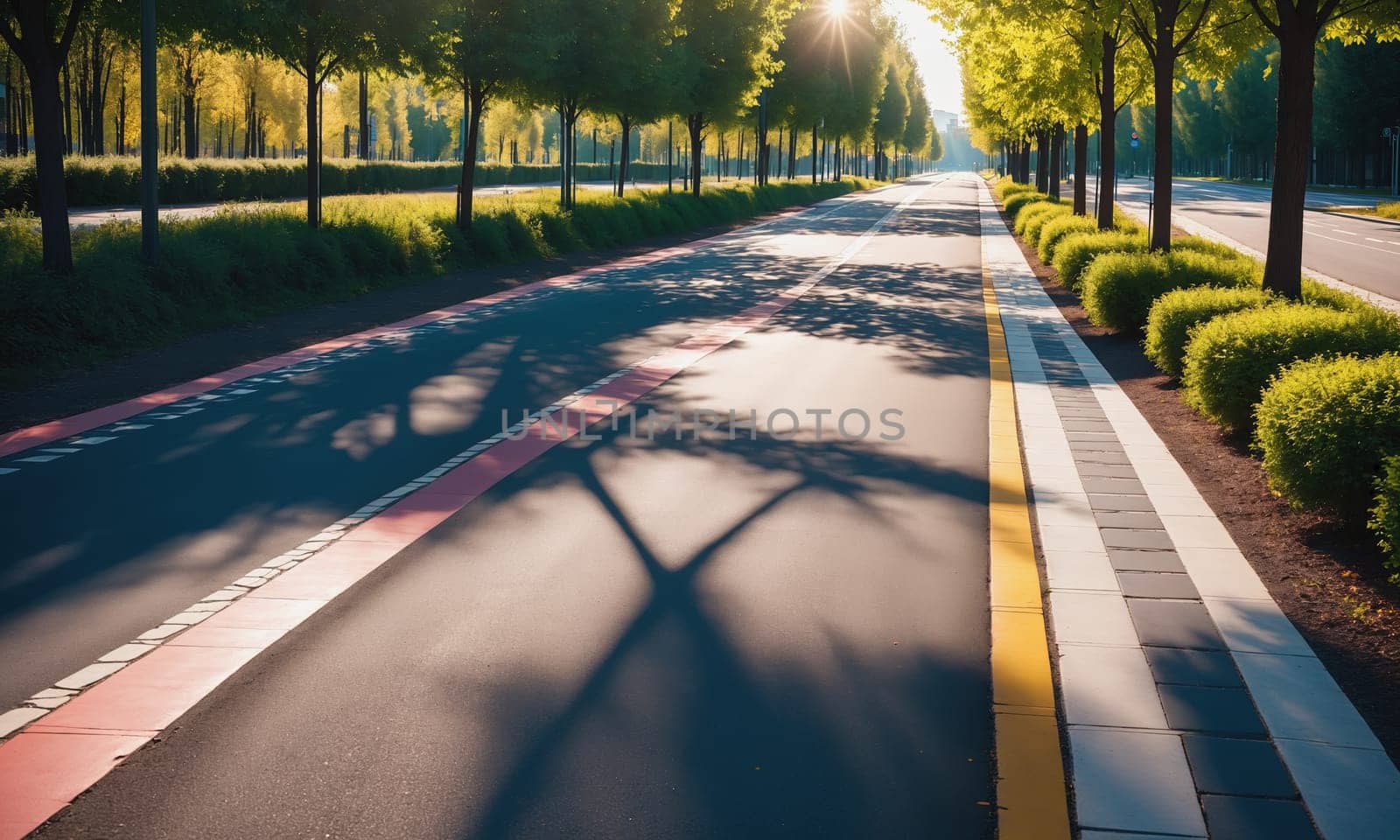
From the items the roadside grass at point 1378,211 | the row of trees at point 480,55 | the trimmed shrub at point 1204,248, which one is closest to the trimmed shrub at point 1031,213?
the trimmed shrub at point 1204,248

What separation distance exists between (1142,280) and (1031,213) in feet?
65.4

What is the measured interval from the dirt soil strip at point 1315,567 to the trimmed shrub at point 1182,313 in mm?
1406

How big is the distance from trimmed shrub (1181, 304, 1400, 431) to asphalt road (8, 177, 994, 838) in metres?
1.69

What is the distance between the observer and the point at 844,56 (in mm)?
72938

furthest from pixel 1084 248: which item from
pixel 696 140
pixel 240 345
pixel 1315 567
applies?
pixel 696 140

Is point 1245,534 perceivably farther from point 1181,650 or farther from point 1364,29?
point 1364,29

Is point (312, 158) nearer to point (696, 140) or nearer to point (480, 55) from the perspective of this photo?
point (480, 55)

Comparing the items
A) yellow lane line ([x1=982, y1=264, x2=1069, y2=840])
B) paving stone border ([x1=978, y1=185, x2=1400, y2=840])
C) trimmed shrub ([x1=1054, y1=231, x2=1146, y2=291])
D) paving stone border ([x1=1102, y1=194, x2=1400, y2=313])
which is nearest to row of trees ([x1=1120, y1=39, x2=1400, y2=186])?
trimmed shrub ([x1=1054, y1=231, x2=1146, y2=291])

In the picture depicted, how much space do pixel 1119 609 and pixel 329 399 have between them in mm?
7216

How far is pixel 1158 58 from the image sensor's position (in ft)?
61.5

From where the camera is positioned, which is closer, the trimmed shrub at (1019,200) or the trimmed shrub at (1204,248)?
the trimmed shrub at (1204,248)

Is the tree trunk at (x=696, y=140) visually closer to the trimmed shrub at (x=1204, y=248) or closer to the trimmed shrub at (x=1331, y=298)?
the trimmed shrub at (x=1204, y=248)

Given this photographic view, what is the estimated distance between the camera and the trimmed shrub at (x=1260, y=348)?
28.4 feet

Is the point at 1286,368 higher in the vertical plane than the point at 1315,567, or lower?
higher
